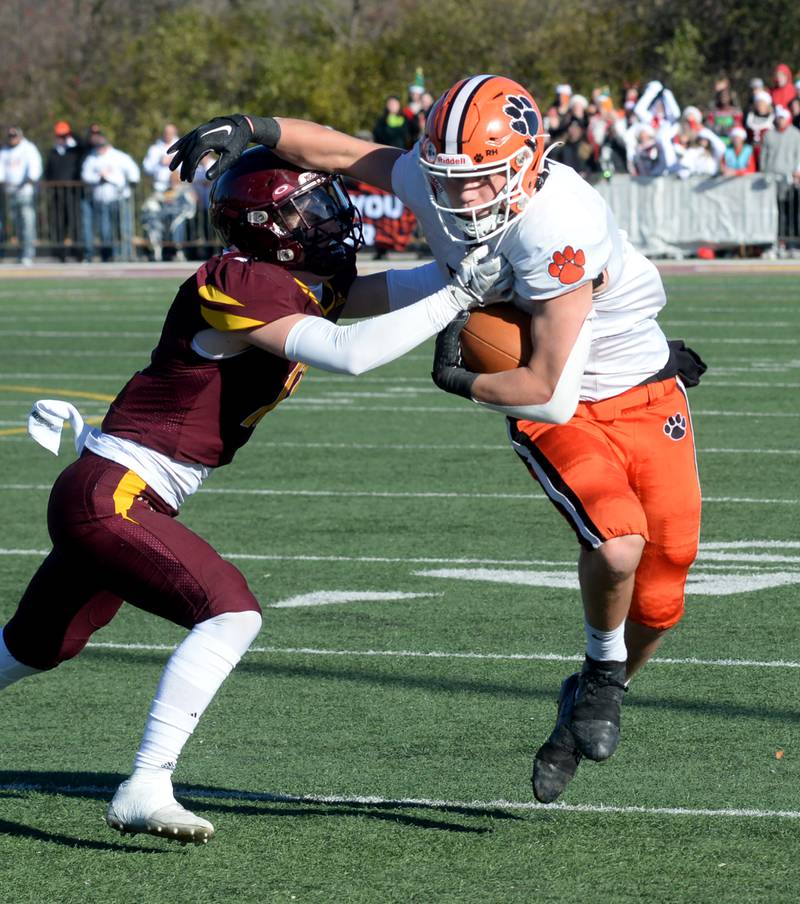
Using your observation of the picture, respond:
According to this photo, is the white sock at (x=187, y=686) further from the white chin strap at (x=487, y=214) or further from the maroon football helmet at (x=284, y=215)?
the white chin strap at (x=487, y=214)

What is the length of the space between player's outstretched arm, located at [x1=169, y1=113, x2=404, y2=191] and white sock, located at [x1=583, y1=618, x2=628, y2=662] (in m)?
1.28

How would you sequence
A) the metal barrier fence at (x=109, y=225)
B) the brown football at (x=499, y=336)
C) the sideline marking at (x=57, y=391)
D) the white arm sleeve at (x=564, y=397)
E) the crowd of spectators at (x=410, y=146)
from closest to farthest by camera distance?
the white arm sleeve at (x=564, y=397) → the brown football at (x=499, y=336) → the sideline marking at (x=57, y=391) → the crowd of spectators at (x=410, y=146) → the metal barrier fence at (x=109, y=225)

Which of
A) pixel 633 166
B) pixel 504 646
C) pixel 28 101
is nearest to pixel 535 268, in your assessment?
pixel 504 646

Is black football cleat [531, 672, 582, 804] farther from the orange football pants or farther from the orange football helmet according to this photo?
the orange football helmet

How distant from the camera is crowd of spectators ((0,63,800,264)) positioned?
23500 mm

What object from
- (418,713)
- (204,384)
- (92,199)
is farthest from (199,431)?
(92,199)

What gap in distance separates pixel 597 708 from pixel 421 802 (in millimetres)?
517

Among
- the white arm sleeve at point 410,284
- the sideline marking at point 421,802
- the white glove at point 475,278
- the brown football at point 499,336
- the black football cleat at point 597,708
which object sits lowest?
the sideline marking at point 421,802

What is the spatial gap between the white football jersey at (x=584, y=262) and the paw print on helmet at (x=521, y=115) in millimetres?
126

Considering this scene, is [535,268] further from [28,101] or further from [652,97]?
[28,101]

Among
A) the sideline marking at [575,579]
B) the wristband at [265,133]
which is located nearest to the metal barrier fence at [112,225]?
the sideline marking at [575,579]

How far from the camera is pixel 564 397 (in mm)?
4352

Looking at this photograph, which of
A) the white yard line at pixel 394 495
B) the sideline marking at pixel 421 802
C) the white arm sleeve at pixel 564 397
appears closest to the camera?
the white arm sleeve at pixel 564 397

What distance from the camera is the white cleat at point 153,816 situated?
411 cm
